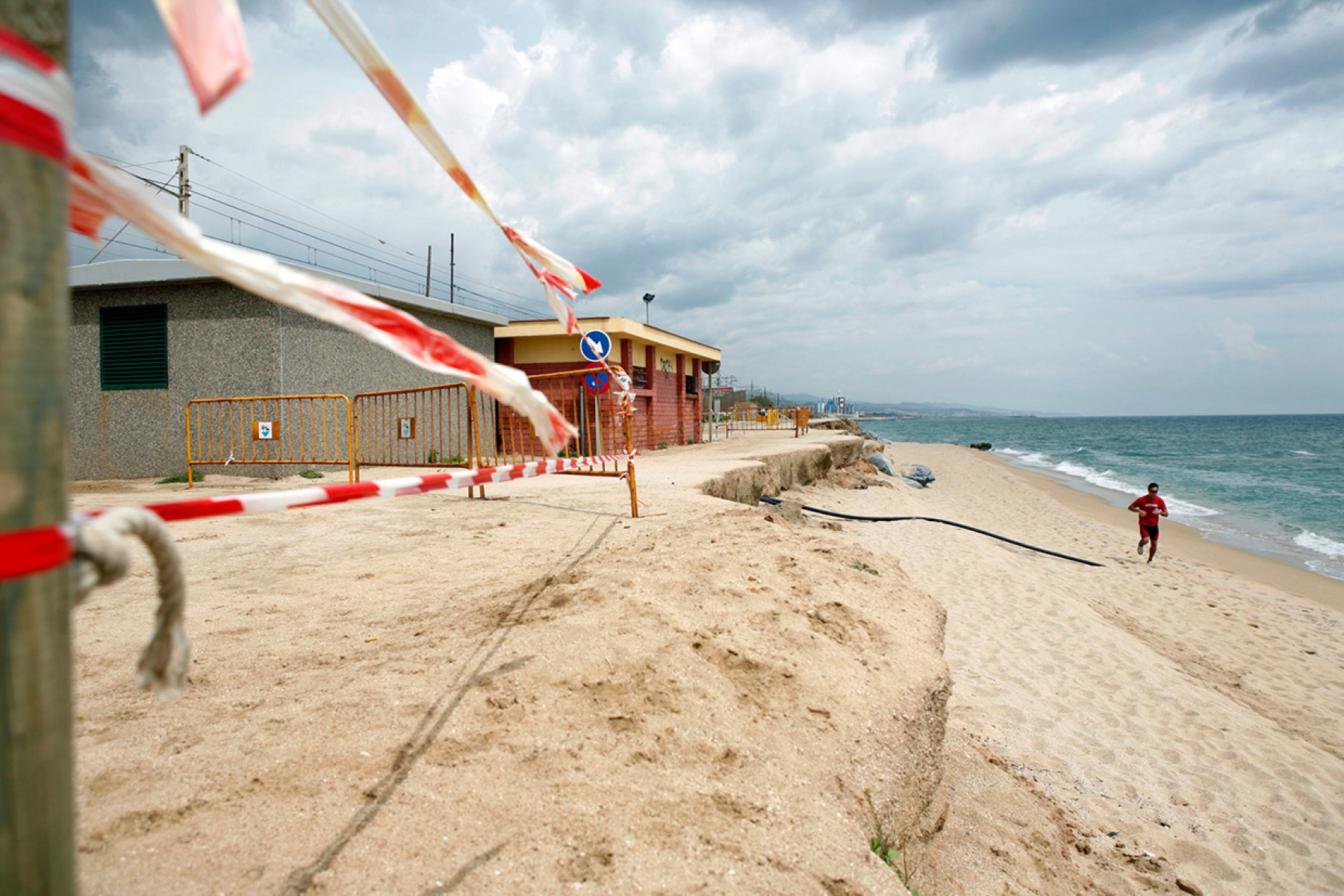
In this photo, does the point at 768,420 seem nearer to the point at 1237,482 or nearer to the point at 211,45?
the point at 1237,482

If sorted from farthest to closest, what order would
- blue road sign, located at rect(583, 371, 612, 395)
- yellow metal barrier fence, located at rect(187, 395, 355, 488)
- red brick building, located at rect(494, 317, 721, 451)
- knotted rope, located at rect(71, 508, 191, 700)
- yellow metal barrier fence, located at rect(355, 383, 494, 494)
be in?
red brick building, located at rect(494, 317, 721, 451)
yellow metal barrier fence, located at rect(355, 383, 494, 494)
yellow metal barrier fence, located at rect(187, 395, 355, 488)
blue road sign, located at rect(583, 371, 612, 395)
knotted rope, located at rect(71, 508, 191, 700)

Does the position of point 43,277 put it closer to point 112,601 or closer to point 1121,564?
point 112,601

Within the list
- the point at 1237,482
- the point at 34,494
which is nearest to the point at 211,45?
the point at 34,494

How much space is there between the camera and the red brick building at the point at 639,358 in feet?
61.1

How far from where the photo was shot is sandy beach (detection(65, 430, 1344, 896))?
218cm

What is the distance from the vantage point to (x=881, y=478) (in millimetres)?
20406

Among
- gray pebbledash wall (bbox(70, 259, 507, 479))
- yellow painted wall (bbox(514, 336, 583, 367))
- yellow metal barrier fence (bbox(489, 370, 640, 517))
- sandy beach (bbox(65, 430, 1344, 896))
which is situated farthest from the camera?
yellow painted wall (bbox(514, 336, 583, 367))

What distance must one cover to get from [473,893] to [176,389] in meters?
13.0

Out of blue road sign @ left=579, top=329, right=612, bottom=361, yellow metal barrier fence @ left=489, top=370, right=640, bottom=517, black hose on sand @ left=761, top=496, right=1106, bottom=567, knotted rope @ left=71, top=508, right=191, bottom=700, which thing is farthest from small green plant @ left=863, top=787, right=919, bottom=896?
black hose on sand @ left=761, top=496, right=1106, bottom=567

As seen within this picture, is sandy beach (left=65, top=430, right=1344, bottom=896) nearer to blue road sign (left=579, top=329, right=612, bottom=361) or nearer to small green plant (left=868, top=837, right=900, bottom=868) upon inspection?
small green plant (left=868, top=837, right=900, bottom=868)

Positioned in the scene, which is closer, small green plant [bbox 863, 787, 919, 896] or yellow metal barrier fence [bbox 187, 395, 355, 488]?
small green plant [bbox 863, 787, 919, 896]

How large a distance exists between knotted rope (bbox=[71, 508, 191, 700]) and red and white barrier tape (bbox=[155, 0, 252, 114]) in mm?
712

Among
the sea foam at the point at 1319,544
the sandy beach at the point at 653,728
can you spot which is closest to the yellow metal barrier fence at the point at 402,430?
the sandy beach at the point at 653,728

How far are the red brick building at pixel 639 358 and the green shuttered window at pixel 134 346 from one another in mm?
7277
